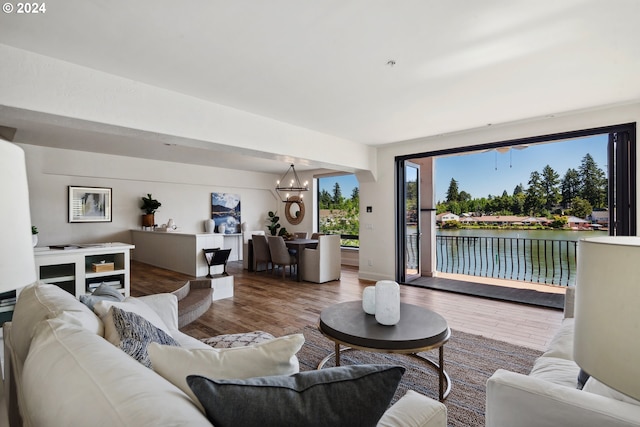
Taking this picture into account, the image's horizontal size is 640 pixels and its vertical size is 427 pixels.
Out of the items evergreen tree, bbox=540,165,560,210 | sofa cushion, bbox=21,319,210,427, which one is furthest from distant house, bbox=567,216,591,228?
sofa cushion, bbox=21,319,210,427

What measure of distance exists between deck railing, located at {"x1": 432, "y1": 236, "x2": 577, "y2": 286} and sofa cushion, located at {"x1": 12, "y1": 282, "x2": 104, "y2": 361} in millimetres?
5742

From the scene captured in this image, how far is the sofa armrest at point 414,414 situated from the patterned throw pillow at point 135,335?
916mm

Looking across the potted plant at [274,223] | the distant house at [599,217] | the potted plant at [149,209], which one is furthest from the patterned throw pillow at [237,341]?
the potted plant at [274,223]

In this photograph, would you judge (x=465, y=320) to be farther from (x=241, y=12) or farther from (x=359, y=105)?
(x=241, y=12)

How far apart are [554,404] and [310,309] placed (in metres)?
3.21

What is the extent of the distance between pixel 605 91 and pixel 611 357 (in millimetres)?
3895

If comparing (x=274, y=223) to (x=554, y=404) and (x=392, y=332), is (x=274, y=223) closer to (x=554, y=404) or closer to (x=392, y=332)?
(x=392, y=332)

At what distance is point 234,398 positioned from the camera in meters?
0.75

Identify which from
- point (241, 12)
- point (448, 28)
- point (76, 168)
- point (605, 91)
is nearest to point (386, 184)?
point (605, 91)

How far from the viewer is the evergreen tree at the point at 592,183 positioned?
580cm

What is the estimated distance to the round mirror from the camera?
9047 millimetres

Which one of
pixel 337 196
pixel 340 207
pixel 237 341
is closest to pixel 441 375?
A: pixel 237 341

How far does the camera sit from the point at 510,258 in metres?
6.47

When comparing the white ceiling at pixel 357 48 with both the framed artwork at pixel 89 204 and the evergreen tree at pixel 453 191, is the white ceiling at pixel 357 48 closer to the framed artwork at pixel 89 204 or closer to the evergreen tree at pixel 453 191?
the evergreen tree at pixel 453 191
